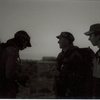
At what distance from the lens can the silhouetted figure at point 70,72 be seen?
1.87 m

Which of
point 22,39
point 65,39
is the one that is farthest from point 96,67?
point 22,39

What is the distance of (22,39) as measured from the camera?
1.86m

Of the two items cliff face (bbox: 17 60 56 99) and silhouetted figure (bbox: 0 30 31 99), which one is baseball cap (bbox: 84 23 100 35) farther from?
silhouetted figure (bbox: 0 30 31 99)

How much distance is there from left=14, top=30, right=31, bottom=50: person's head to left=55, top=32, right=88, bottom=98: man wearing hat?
0.74 feet

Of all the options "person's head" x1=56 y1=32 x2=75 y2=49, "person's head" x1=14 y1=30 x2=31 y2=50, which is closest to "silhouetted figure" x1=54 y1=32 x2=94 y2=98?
"person's head" x1=56 y1=32 x2=75 y2=49

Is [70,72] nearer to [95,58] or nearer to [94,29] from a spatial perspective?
[95,58]

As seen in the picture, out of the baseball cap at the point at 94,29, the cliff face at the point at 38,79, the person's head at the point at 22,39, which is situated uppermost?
the baseball cap at the point at 94,29

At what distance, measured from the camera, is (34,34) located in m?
1.86

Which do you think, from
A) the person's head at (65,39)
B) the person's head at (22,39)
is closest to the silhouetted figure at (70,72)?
the person's head at (65,39)

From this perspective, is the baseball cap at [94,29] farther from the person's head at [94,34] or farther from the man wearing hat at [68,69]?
the man wearing hat at [68,69]

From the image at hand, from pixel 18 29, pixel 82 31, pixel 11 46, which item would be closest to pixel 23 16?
pixel 18 29

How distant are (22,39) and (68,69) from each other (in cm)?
40

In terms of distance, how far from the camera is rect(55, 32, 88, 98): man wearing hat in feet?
6.12

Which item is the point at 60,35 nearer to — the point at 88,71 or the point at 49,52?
the point at 49,52
